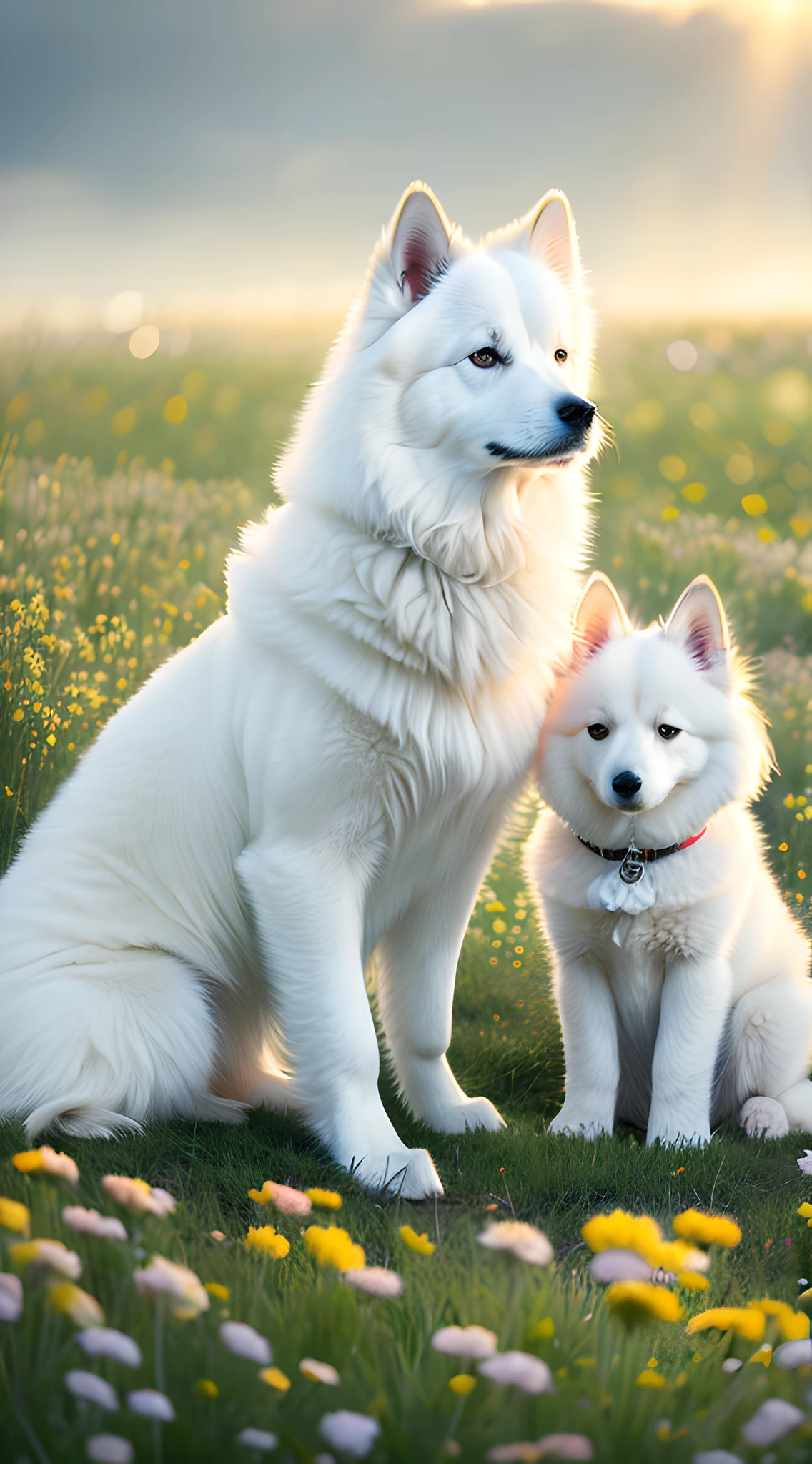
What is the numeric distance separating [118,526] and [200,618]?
72 centimetres

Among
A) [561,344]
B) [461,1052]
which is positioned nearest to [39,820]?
[461,1052]

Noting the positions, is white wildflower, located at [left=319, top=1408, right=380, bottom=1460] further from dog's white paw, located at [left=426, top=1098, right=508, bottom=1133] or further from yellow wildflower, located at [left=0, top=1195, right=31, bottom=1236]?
dog's white paw, located at [left=426, top=1098, right=508, bottom=1133]

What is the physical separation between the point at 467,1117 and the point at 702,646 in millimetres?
1483

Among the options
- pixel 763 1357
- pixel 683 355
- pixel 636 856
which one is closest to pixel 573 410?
pixel 636 856

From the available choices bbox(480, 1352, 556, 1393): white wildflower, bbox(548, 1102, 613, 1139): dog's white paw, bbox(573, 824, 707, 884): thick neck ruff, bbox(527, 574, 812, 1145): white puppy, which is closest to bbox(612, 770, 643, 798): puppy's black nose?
bbox(527, 574, 812, 1145): white puppy

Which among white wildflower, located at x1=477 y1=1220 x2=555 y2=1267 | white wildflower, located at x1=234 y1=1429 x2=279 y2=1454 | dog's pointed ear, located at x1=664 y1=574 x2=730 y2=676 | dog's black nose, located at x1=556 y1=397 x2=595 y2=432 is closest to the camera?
white wildflower, located at x1=234 y1=1429 x2=279 y2=1454

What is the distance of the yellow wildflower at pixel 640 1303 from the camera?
1.21m

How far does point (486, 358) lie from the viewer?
2707 mm

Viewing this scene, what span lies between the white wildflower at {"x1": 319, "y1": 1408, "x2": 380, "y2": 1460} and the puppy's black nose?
68.8 inches

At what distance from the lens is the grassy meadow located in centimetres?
140

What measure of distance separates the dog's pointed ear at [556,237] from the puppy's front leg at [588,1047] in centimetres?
188

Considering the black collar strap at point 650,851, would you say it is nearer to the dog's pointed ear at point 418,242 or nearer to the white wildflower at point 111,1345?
the dog's pointed ear at point 418,242

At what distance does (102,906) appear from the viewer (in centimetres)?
293

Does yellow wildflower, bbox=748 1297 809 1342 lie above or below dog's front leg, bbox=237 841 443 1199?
above
